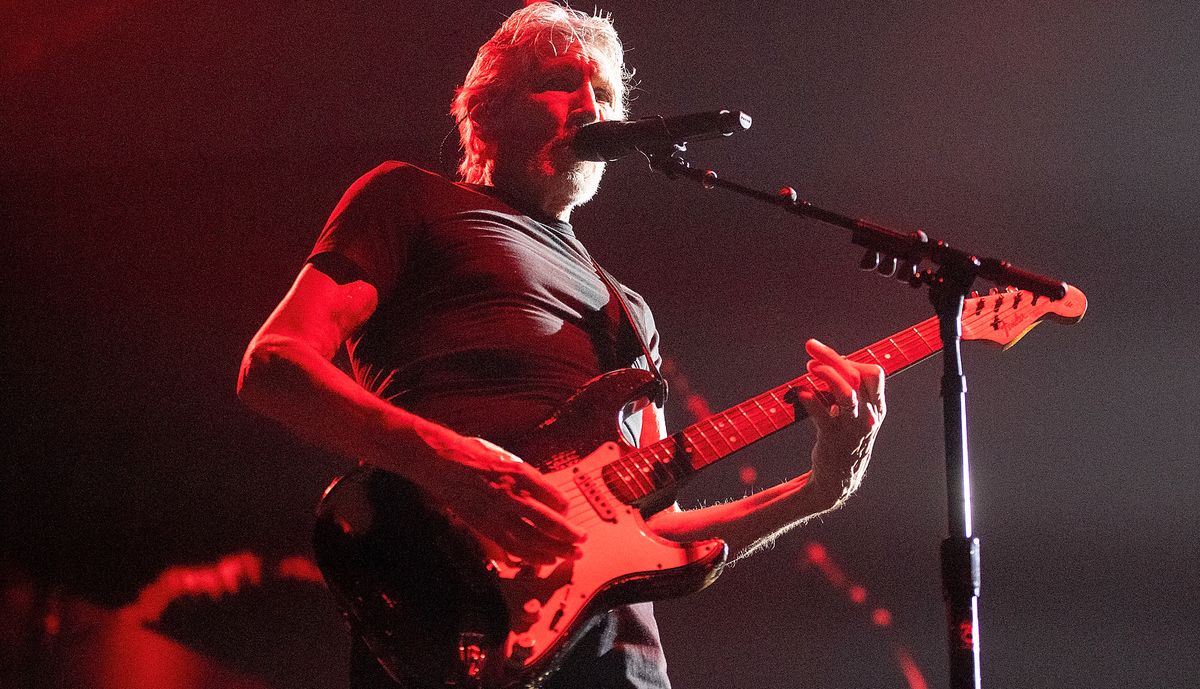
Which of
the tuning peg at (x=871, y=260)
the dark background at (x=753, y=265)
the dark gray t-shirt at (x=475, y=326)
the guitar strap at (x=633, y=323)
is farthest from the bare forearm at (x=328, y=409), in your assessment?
the dark background at (x=753, y=265)

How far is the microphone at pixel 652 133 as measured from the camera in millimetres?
1722

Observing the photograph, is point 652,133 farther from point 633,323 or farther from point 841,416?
point 841,416

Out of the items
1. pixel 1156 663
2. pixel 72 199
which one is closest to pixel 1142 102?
pixel 1156 663

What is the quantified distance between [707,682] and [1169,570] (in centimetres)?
171

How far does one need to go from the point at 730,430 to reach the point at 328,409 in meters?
0.82

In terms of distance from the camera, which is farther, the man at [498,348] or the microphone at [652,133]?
the microphone at [652,133]

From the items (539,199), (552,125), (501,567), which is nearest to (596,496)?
(501,567)

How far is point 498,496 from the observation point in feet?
5.01

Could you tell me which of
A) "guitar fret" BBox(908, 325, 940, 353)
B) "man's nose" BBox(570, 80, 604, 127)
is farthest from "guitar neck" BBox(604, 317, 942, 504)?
"man's nose" BBox(570, 80, 604, 127)

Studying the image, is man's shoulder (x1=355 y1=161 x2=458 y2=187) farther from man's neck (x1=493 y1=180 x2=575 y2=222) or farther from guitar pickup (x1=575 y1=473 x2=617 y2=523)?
guitar pickup (x1=575 y1=473 x2=617 y2=523)

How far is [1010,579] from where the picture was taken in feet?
11.4

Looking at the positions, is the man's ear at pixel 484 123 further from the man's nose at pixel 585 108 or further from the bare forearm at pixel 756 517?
the bare forearm at pixel 756 517

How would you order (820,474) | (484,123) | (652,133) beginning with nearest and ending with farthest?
(652,133) < (820,474) < (484,123)

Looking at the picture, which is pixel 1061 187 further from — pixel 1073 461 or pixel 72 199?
pixel 72 199
